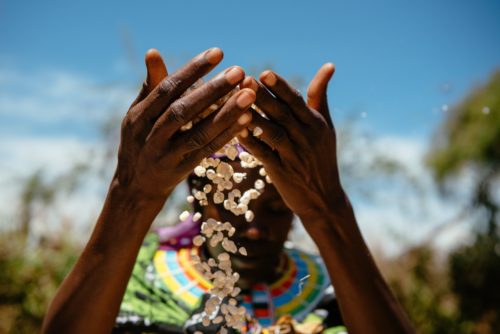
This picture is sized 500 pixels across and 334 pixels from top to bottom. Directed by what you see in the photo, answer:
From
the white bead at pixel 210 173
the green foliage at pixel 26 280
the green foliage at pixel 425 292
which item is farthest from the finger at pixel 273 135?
the green foliage at pixel 425 292

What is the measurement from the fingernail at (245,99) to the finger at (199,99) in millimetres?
50

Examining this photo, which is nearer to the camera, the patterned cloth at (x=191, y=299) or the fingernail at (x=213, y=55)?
the fingernail at (x=213, y=55)

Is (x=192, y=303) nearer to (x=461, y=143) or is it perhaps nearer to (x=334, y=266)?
(x=334, y=266)

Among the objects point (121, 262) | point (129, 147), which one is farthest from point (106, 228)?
point (129, 147)

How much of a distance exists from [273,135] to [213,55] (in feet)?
0.91

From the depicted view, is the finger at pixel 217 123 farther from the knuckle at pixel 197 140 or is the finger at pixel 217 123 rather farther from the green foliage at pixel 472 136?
the green foliage at pixel 472 136

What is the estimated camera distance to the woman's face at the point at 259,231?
6.68 ft

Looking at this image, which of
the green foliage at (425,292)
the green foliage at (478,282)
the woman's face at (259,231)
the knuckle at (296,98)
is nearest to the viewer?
the knuckle at (296,98)

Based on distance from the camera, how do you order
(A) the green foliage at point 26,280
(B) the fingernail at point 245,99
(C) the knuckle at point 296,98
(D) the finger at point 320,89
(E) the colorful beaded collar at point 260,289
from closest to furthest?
(B) the fingernail at point 245,99
(C) the knuckle at point 296,98
(D) the finger at point 320,89
(E) the colorful beaded collar at point 260,289
(A) the green foliage at point 26,280

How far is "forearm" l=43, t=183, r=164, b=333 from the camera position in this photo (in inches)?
61.7

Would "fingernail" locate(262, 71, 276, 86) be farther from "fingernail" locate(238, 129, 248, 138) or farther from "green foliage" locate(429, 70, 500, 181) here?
"green foliage" locate(429, 70, 500, 181)

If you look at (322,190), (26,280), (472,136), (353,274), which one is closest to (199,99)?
(322,190)

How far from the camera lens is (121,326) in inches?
81.4

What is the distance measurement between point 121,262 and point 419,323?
613 cm
